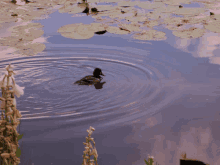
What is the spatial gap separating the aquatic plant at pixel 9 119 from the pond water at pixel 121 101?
1002 mm

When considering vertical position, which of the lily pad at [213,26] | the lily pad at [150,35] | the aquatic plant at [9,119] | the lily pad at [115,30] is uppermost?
the aquatic plant at [9,119]

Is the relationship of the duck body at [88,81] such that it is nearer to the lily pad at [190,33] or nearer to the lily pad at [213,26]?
the lily pad at [190,33]

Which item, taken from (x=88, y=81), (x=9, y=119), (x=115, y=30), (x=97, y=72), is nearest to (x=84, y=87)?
(x=88, y=81)

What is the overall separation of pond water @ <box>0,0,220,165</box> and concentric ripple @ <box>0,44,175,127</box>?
14 millimetres

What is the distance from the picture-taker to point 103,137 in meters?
3.02

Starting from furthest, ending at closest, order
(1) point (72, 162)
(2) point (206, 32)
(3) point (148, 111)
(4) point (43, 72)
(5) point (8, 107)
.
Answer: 1. (2) point (206, 32)
2. (4) point (43, 72)
3. (3) point (148, 111)
4. (1) point (72, 162)
5. (5) point (8, 107)

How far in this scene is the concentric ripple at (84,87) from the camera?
3.55 m

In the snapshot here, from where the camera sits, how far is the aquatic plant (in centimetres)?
160

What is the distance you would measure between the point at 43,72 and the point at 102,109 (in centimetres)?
160

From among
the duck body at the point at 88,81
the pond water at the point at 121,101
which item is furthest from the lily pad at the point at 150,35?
the duck body at the point at 88,81

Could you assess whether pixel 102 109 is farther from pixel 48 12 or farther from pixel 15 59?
pixel 48 12

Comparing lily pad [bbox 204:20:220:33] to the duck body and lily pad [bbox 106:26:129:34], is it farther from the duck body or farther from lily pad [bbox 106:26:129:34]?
the duck body

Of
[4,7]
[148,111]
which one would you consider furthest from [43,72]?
[4,7]

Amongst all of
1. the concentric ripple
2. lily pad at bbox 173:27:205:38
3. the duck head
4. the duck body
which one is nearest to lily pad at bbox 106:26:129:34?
the concentric ripple
